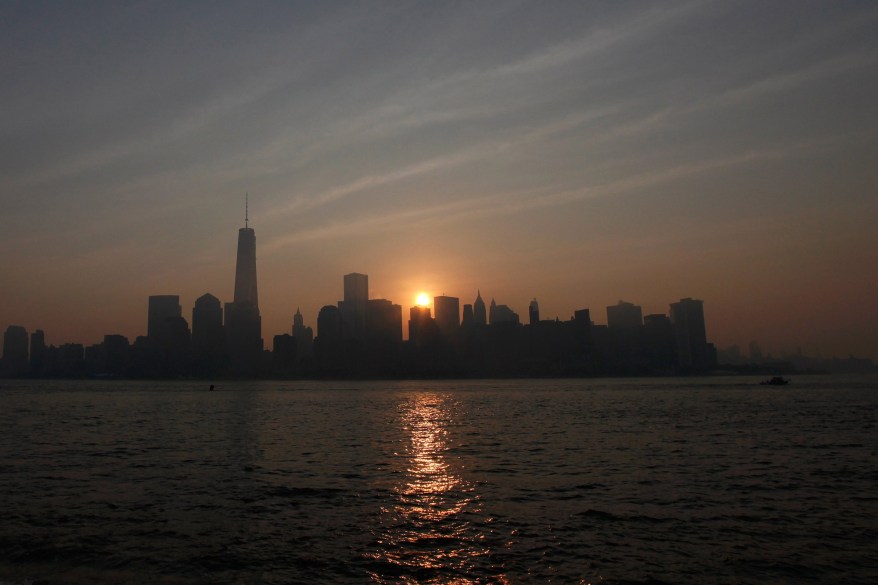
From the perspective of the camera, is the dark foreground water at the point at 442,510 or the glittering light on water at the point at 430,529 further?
the dark foreground water at the point at 442,510

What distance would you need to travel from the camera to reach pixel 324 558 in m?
25.9

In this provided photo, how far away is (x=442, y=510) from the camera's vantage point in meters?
34.7

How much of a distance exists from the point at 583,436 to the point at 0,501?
56063 mm

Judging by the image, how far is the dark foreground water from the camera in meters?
24.6

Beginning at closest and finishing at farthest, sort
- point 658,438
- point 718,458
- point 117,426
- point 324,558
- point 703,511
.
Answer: point 324,558 < point 703,511 < point 718,458 < point 658,438 < point 117,426

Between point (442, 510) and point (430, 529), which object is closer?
point (430, 529)

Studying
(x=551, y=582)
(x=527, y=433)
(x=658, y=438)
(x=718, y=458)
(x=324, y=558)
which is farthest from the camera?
(x=527, y=433)

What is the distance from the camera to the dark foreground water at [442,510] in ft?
80.8

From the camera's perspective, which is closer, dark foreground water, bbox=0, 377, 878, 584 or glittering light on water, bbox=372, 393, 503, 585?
glittering light on water, bbox=372, 393, 503, 585

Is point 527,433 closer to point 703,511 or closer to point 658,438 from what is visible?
point 658,438

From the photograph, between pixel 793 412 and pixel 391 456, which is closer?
pixel 391 456

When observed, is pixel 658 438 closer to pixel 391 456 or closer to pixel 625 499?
pixel 391 456

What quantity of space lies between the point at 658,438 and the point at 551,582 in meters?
51.9

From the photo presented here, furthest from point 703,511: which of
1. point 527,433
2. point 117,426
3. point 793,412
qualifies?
point 793,412
